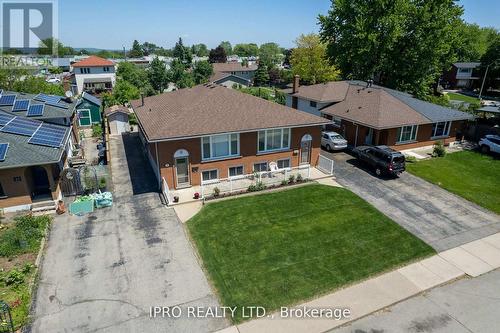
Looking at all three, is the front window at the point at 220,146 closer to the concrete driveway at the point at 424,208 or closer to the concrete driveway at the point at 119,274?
the concrete driveway at the point at 119,274

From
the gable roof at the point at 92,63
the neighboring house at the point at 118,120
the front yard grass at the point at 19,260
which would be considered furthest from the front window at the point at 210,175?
the gable roof at the point at 92,63

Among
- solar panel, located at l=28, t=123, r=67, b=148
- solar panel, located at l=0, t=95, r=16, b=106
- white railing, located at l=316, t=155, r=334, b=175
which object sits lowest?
white railing, located at l=316, t=155, r=334, b=175

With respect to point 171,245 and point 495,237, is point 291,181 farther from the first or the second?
point 495,237

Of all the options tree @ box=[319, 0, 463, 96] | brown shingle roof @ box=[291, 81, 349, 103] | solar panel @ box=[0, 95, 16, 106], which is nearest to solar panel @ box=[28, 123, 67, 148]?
solar panel @ box=[0, 95, 16, 106]

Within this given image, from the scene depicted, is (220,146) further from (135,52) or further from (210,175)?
(135,52)

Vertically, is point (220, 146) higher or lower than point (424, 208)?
higher

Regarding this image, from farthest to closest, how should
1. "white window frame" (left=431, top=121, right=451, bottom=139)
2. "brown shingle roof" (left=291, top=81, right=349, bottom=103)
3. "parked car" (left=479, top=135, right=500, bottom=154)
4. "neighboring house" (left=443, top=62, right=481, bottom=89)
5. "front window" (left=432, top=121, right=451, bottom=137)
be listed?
"neighboring house" (left=443, top=62, right=481, bottom=89)
"brown shingle roof" (left=291, top=81, right=349, bottom=103)
"front window" (left=432, top=121, right=451, bottom=137)
"white window frame" (left=431, top=121, right=451, bottom=139)
"parked car" (left=479, top=135, right=500, bottom=154)

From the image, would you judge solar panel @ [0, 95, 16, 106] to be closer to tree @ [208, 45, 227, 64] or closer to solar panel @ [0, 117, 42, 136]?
solar panel @ [0, 117, 42, 136]

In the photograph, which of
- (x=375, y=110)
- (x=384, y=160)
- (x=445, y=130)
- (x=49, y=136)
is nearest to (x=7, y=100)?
(x=49, y=136)

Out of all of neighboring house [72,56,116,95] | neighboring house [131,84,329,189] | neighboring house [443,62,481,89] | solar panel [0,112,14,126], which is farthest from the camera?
neighboring house [443,62,481,89]
